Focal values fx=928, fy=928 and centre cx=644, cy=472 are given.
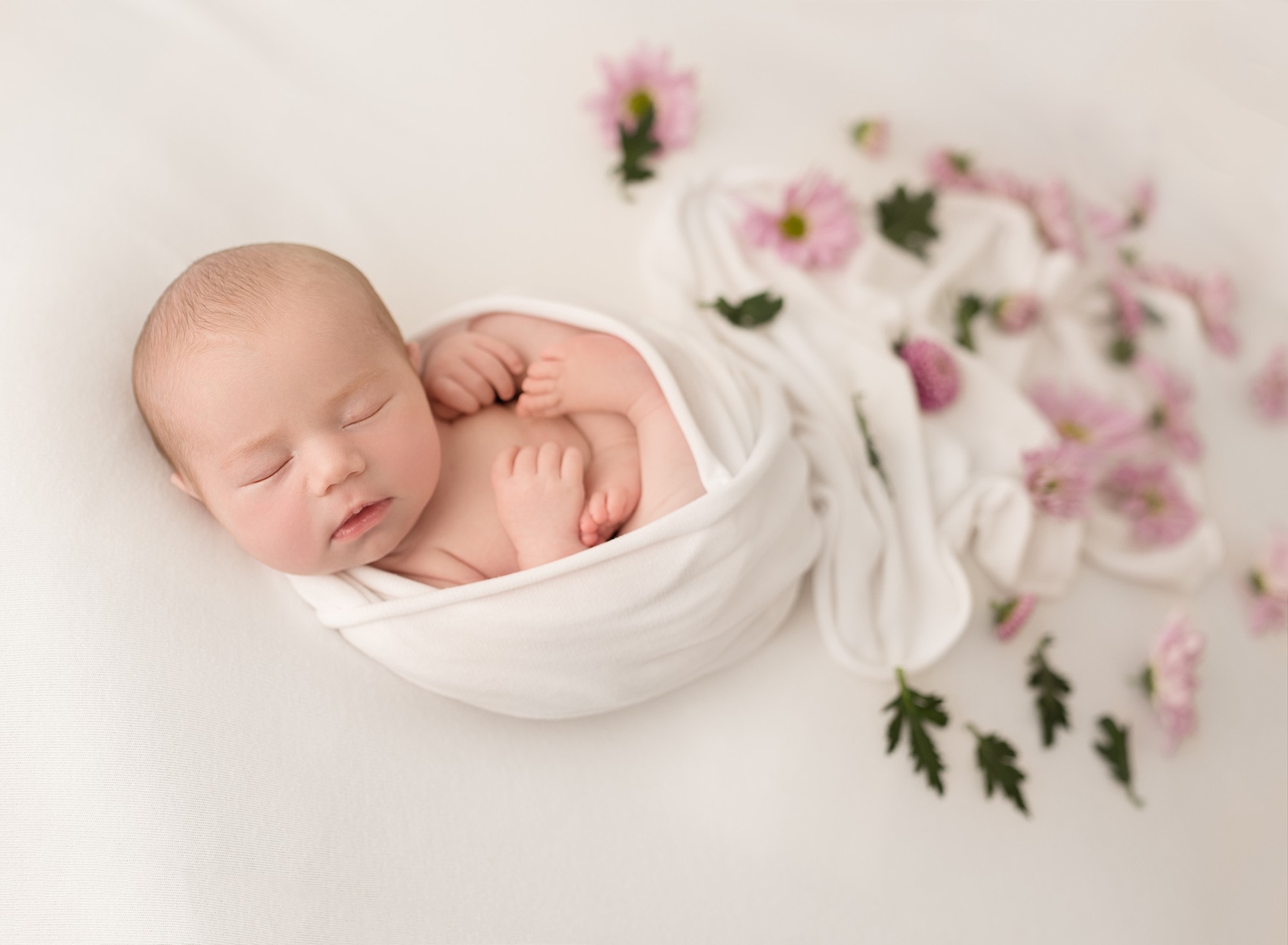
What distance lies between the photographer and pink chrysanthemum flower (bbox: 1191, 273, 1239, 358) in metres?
1.94

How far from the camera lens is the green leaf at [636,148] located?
1761 millimetres

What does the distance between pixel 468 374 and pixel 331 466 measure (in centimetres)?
32

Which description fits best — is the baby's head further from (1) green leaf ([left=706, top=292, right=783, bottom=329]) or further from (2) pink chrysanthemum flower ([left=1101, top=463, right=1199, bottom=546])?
(2) pink chrysanthemum flower ([left=1101, top=463, right=1199, bottom=546])

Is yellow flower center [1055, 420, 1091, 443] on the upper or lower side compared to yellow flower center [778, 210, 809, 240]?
lower

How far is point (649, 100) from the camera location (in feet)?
5.96

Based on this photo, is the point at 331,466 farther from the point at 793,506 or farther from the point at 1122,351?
the point at 1122,351

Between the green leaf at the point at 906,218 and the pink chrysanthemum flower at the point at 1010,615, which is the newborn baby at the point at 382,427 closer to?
the pink chrysanthemum flower at the point at 1010,615

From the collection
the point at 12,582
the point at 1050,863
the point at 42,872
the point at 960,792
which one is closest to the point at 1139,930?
the point at 1050,863

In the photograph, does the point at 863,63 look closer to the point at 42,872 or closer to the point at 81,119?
the point at 81,119

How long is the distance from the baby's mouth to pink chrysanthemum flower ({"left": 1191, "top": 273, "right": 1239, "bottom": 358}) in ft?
5.69

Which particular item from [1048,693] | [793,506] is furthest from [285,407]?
[1048,693]

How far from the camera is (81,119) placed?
4.67ft

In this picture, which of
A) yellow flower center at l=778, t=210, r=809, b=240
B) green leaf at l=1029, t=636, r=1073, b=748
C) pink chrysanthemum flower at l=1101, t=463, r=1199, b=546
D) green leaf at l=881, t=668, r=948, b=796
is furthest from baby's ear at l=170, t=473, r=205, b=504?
pink chrysanthemum flower at l=1101, t=463, r=1199, b=546

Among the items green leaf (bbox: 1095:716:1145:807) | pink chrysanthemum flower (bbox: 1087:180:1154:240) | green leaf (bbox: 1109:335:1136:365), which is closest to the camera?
green leaf (bbox: 1095:716:1145:807)
